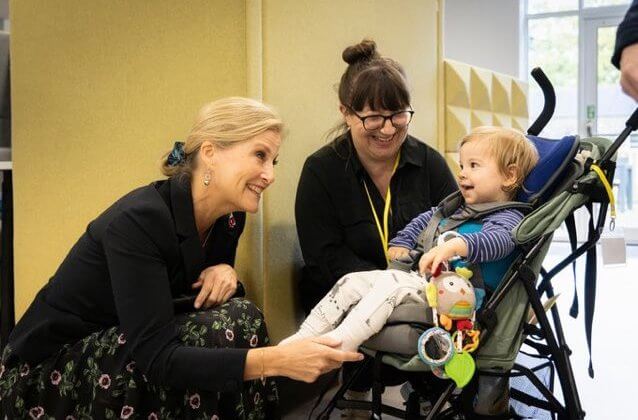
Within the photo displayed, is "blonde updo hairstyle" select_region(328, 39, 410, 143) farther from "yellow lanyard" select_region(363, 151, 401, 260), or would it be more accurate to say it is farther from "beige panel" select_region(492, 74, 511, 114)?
"beige panel" select_region(492, 74, 511, 114)

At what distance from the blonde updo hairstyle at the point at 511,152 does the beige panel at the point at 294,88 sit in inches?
28.3

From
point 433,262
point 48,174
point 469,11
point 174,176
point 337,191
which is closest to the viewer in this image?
point 433,262

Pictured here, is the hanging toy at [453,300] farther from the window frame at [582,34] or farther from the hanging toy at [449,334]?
the window frame at [582,34]

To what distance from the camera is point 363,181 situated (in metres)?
2.17

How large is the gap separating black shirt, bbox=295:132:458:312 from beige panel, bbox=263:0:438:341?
0.11m

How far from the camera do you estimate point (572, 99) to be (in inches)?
275

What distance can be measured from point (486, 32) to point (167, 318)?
6.25 m

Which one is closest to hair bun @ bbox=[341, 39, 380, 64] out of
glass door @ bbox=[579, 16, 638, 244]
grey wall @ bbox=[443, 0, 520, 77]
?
grey wall @ bbox=[443, 0, 520, 77]

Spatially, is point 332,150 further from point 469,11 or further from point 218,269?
point 469,11

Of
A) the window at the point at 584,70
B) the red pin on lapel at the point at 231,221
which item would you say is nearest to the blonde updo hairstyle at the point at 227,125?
the red pin on lapel at the point at 231,221

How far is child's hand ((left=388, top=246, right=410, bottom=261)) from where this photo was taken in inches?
72.3

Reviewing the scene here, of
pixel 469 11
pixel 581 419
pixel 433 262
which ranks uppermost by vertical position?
pixel 469 11

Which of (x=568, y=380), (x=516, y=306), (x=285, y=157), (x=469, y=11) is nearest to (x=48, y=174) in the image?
(x=285, y=157)

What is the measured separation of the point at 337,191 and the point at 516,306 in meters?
0.75
